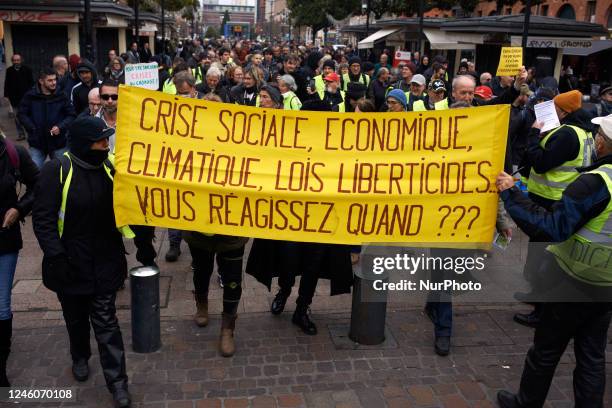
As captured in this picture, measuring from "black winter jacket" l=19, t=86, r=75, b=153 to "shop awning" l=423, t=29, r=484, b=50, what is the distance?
16.7 m

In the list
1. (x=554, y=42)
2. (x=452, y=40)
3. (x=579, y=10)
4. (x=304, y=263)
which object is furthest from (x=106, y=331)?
(x=579, y=10)

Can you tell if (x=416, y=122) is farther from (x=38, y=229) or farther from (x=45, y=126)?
(x=45, y=126)

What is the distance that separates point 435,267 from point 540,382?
4.47 ft

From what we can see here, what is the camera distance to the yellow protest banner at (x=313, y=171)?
4.28 meters

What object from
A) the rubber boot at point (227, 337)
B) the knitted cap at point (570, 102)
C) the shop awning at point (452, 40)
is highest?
the shop awning at point (452, 40)

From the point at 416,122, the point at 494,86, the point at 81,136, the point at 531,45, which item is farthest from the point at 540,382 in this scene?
A: the point at 531,45

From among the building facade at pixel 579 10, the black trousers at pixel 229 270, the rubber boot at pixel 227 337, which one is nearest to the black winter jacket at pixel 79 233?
the black trousers at pixel 229 270

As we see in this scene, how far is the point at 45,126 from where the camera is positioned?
7.85 metres

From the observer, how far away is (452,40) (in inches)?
901

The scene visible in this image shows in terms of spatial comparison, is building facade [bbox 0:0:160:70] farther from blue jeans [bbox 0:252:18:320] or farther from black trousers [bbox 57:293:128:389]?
black trousers [bbox 57:293:128:389]

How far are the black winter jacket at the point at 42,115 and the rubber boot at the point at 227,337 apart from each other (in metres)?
4.18

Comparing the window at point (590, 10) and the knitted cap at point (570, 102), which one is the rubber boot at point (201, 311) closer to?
the knitted cap at point (570, 102)

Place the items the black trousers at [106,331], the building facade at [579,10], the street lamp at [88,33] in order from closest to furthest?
the black trousers at [106,331]
the street lamp at [88,33]
the building facade at [579,10]

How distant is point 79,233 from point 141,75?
449 cm
